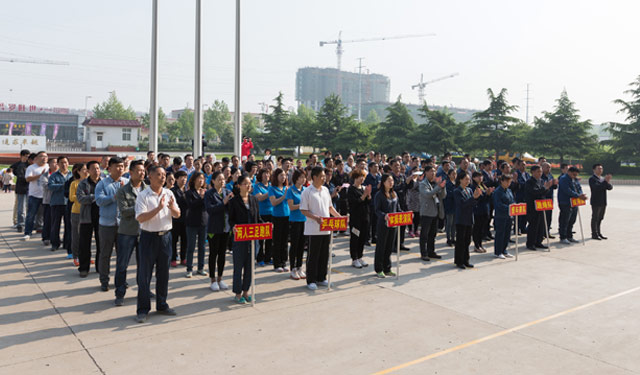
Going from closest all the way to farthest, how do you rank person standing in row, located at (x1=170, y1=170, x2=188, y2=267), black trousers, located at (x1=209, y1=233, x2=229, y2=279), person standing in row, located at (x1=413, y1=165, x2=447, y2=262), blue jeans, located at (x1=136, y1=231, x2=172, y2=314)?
blue jeans, located at (x1=136, y1=231, x2=172, y2=314) < black trousers, located at (x1=209, y1=233, x2=229, y2=279) < person standing in row, located at (x1=170, y1=170, x2=188, y2=267) < person standing in row, located at (x1=413, y1=165, x2=447, y2=262)

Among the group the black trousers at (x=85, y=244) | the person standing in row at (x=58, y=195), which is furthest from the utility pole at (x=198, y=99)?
the black trousers at (x=85, y=244)

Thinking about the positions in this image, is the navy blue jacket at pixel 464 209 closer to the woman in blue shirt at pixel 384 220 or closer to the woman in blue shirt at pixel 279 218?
the woman in blue shirt at pixel 384 220

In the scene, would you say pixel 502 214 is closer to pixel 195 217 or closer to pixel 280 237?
pixel 280 237

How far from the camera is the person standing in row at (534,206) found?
470 inches

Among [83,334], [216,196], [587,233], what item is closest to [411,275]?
[216,196]

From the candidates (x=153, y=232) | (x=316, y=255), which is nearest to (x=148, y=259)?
(x=153, y=232)

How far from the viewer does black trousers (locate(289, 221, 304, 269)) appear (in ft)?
29.8

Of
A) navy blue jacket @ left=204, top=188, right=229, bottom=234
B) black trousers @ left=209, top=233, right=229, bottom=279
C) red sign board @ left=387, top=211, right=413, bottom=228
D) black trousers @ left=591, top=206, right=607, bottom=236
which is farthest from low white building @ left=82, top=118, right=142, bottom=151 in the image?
red sign board @ left=387, top=211, right=413, bottom=228

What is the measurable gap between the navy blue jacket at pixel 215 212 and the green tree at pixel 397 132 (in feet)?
142

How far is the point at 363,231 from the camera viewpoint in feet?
32.0

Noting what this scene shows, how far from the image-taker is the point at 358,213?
31.7ft

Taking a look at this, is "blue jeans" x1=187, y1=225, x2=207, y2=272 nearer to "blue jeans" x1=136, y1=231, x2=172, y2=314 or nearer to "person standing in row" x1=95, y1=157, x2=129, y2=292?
"person standing in row" x1=95, y1=157, x2=129, y2=292

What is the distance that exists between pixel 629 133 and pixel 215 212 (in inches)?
1865

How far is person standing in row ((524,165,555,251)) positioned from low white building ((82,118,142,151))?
195 feet
